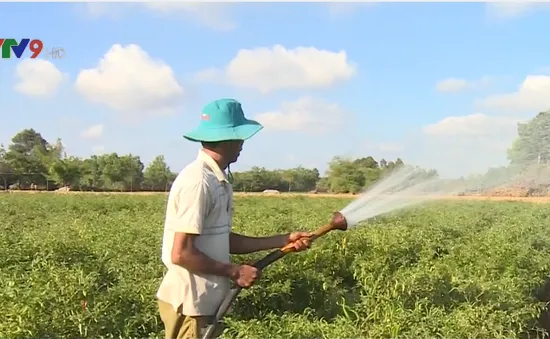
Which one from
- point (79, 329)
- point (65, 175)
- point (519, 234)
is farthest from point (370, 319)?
point (65, 175)

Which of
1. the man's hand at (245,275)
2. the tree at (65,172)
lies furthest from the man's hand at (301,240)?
the tree at (65,172)

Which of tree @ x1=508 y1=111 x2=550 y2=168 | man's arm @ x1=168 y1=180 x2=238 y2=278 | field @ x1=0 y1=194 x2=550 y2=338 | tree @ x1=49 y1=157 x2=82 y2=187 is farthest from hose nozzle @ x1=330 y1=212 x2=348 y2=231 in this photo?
tree @ x1=49 y1=157 x2=82 y2=187

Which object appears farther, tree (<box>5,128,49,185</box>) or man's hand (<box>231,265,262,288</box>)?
tree (<box>5,128,49,185</box>)

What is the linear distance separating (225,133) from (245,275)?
59 cm

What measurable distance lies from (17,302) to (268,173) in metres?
57.9

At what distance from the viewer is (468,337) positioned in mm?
4539

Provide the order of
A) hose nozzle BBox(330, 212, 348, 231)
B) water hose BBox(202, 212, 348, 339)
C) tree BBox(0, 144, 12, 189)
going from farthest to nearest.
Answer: tree BBox(0, 144, 12, 189) < hose nozzle BBox(330, 212, 348, 231) < water hose BBox(202, 212, 348, 339)

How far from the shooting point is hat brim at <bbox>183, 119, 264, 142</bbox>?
8.84 ft

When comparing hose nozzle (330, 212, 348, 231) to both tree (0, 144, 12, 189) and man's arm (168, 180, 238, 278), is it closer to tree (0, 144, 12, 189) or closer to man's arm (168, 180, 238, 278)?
man's arm (168, 180, 238, 278)

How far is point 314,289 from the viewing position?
17.7ft

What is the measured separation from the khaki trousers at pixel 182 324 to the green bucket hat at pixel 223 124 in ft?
2.44

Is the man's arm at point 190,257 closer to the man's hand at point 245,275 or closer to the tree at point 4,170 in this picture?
the man's hand at point 245,275

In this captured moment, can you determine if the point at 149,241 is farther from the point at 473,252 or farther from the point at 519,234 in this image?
the point at 519,234

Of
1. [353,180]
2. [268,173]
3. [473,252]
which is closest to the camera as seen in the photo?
[473,252]
